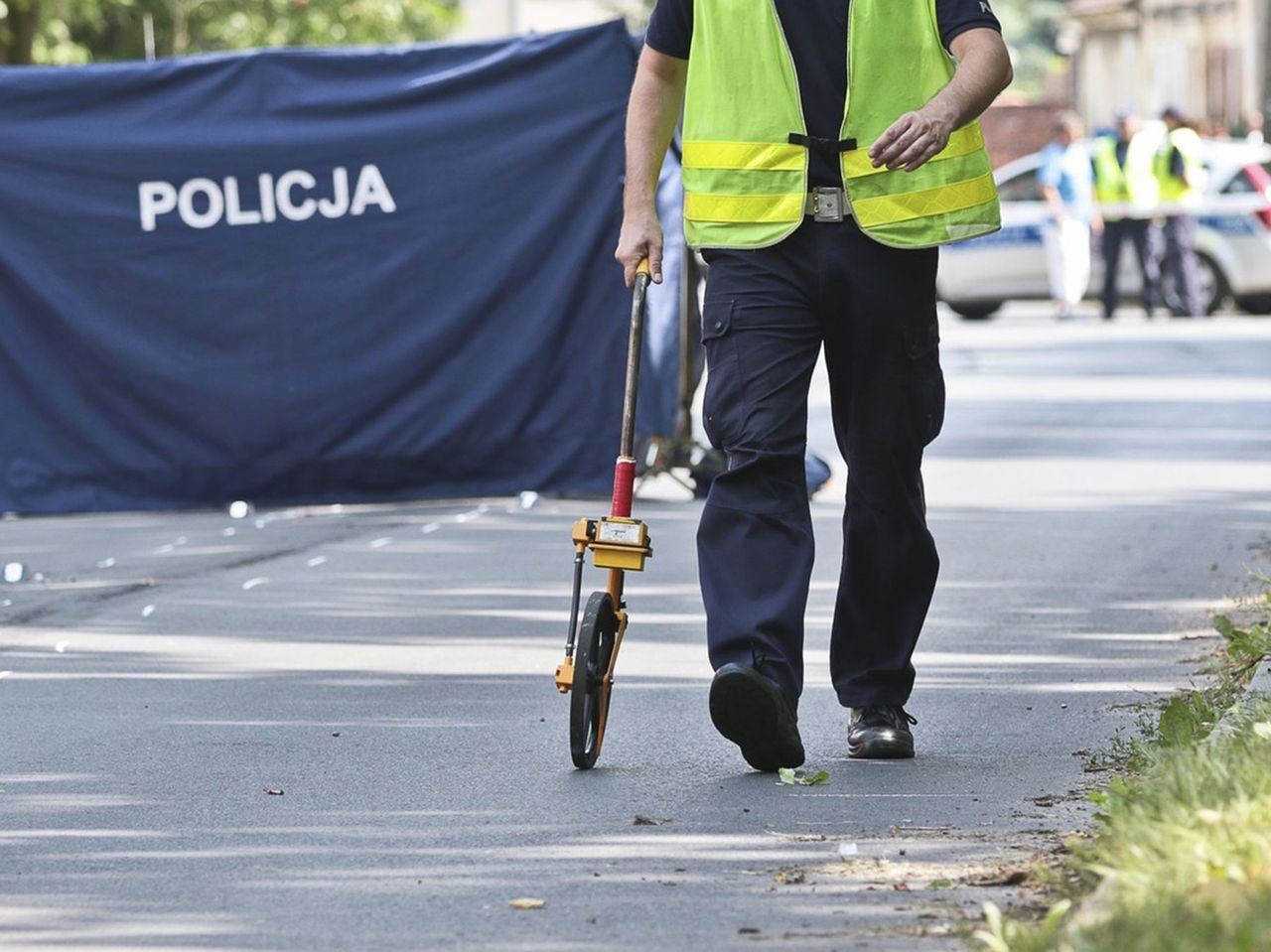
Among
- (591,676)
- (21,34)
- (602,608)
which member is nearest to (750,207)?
(602,608)

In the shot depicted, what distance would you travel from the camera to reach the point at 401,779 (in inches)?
223

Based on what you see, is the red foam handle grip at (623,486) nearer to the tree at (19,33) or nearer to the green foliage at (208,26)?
the tree at (19,33)

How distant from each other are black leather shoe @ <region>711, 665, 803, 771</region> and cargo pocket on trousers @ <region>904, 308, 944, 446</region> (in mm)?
686

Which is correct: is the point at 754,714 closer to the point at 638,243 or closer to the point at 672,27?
Result: the point at 638,243

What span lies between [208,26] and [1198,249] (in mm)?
9655

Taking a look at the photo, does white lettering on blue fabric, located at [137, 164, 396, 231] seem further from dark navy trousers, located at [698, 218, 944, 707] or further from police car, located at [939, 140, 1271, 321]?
police car, located at [939, 140, 1271, 321]

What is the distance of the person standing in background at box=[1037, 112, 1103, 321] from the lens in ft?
82.4

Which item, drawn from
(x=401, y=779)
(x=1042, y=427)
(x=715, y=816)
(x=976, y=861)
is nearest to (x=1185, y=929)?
(x=976, y=861)

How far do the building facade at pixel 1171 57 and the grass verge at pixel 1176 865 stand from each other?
44063 mm

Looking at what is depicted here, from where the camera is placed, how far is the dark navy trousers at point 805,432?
5559 millimetres

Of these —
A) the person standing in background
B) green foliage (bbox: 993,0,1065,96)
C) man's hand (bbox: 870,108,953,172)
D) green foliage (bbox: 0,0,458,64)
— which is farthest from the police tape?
green foliage (bbox: 993,0,1065,96)

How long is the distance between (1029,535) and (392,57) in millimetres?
3376

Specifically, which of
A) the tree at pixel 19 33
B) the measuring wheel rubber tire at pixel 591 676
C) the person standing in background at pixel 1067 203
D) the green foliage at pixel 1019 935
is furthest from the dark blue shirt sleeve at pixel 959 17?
the person standing in background at pixel 1067 203

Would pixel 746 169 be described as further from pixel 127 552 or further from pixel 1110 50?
pixel 1110 50
